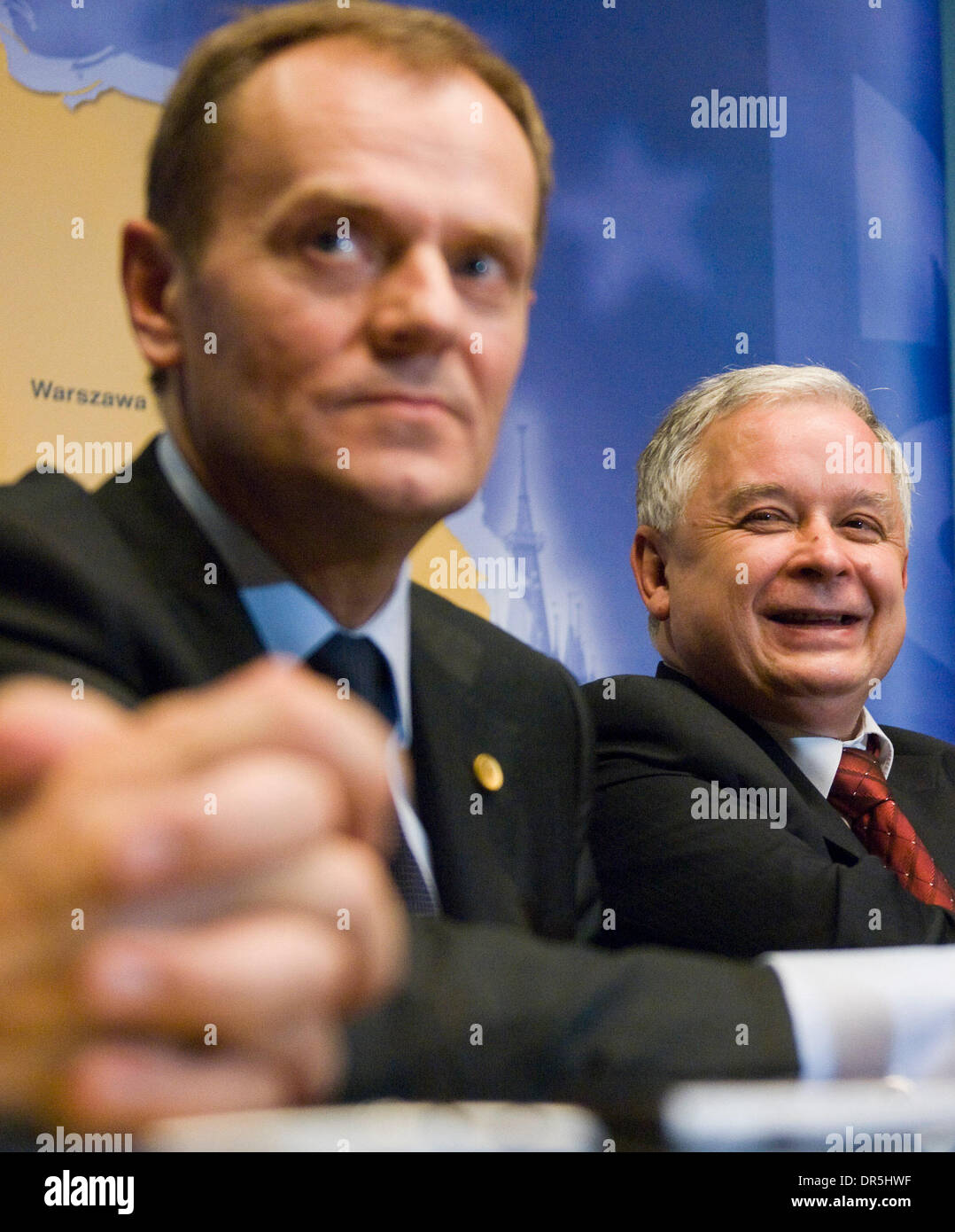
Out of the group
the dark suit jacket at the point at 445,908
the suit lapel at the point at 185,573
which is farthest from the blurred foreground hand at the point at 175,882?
the suit lapel at the point at 185,573

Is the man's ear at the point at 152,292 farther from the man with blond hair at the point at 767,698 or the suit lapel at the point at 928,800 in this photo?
the suit lapel at the point at 928,800

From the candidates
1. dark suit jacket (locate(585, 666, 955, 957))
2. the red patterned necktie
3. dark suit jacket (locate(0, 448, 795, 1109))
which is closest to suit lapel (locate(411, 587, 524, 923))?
dark suit jacket (locate(0, 448, 795, 1109))

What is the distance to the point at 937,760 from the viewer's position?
1484 millimetres

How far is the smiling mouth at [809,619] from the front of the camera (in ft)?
4.13

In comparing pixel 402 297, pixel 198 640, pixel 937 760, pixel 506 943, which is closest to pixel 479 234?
pixel 402 297

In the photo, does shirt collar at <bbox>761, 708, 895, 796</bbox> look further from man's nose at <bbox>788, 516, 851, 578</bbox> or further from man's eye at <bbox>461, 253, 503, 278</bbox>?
man's eye at <bbox>461, 253, 503, 278</bbox>

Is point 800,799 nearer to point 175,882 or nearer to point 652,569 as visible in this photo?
point 652,569

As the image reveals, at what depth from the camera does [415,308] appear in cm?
72

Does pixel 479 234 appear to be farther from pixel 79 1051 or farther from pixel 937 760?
pixel 937 760

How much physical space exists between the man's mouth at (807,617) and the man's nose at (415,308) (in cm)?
65

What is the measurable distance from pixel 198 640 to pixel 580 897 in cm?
42

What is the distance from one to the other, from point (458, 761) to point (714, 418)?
62 centimetres

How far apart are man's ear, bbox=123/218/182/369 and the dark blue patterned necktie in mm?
236

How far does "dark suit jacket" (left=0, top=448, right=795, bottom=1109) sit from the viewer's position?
2.01ft
